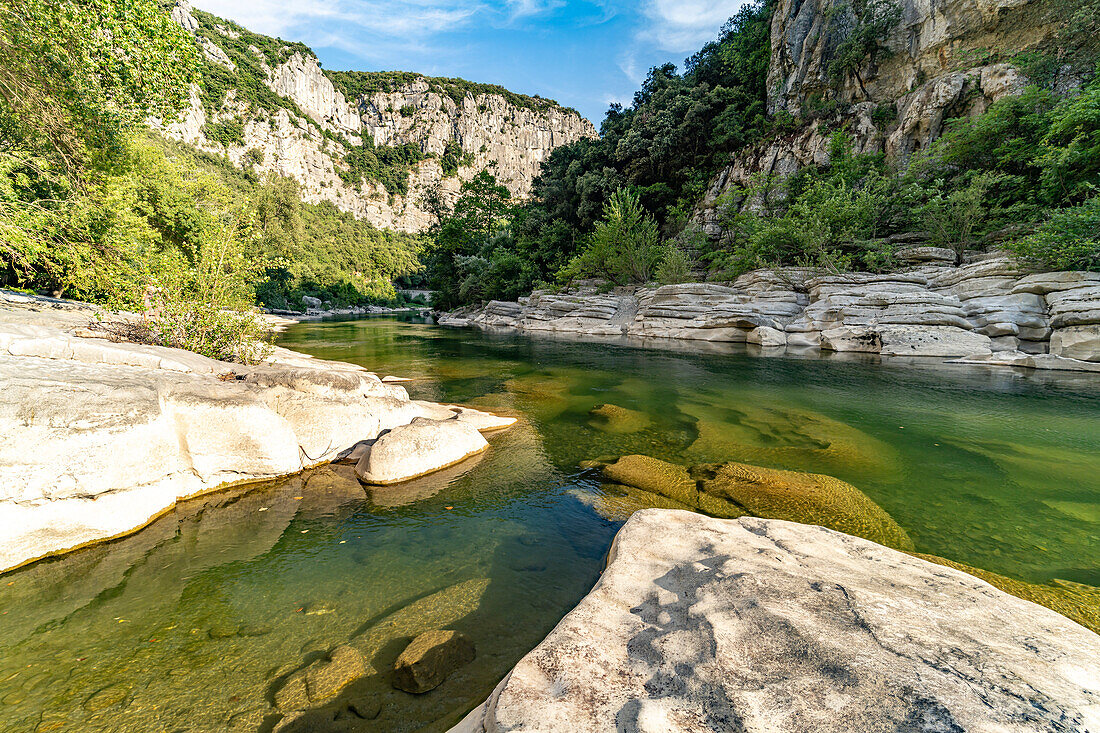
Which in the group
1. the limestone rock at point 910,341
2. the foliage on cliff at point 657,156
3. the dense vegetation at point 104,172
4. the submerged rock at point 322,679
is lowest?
the submerged rock at point 322,679

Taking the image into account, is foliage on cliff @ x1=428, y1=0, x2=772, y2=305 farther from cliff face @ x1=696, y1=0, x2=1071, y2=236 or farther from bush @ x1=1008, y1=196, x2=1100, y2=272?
bush @ x1=1008, y1=196, x2=1100, y2=272

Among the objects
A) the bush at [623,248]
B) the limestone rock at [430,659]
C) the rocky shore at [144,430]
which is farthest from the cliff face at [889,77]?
the limestone rock at [430,659]

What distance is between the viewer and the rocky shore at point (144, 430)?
3449 millimetres

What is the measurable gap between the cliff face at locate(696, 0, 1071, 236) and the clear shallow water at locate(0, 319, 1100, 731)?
966 inches

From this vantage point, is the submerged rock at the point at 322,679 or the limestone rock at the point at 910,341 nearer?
the submerged rock at the point at 322,679

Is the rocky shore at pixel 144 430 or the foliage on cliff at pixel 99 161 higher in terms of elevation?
the foliage on cliff at pixel 99 161

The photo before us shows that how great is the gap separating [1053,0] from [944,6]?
5.14 metres

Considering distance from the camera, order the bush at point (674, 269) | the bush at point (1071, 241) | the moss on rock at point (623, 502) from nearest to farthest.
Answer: the moss on rock at point (623, 502) < the bush at point (1071, 241) < the bush at point (674, 269)

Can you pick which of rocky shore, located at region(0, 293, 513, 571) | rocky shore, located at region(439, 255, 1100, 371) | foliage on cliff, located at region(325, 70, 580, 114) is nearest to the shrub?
rocky shore, located at region(439, 255, 1100, 371)

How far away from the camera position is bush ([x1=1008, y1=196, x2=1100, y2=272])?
1245cm

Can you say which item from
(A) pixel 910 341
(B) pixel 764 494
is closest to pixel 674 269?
(A) pixel 910 341

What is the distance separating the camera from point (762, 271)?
22641 mm

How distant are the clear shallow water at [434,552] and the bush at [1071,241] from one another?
823 centimetres

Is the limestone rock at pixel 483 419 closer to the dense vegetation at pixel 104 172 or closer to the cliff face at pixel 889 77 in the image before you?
the dense vegetation at pixel 104 172
